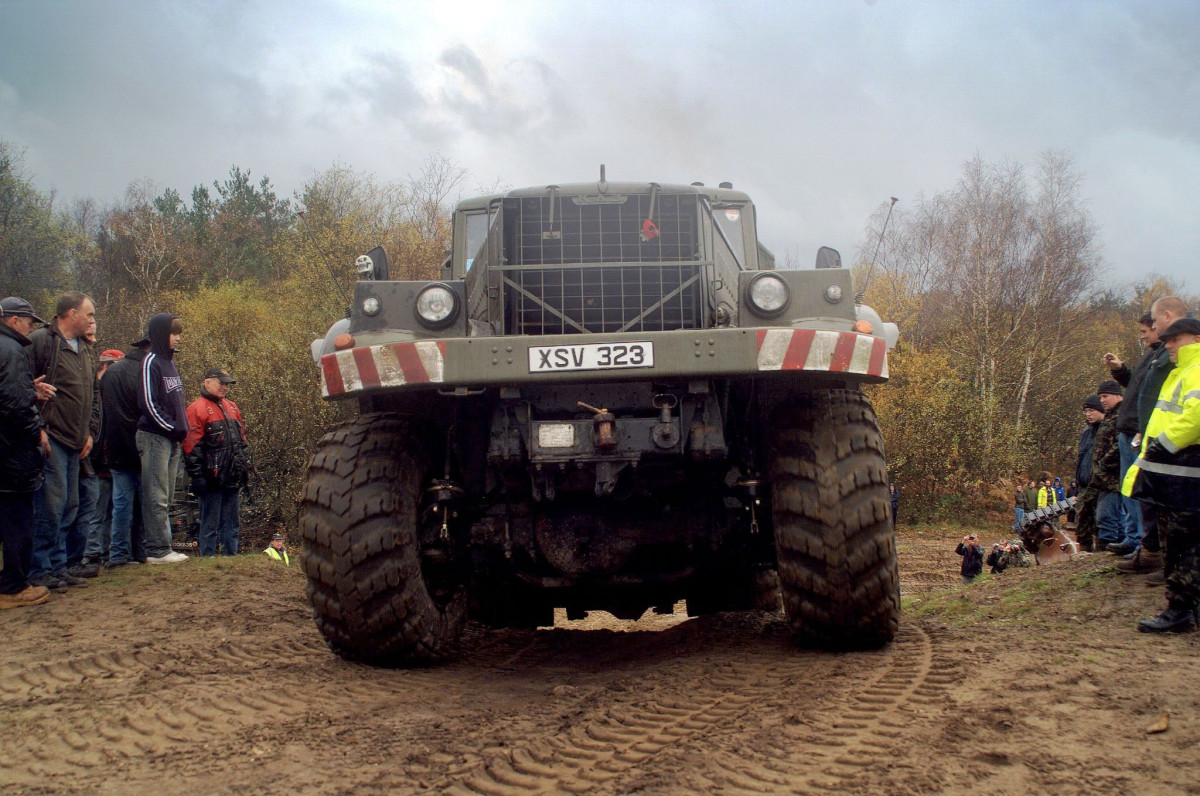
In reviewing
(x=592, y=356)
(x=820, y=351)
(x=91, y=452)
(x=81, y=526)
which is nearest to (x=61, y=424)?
(x=91, y=452)

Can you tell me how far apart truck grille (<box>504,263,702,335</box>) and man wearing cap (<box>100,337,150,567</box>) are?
12.0 feet

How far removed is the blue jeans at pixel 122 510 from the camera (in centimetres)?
688

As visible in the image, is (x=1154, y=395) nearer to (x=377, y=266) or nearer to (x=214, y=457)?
(x=377, y=266)

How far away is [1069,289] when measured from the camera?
2780 centimetres

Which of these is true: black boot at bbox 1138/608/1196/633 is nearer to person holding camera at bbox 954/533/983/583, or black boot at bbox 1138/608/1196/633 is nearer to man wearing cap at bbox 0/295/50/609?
man wearing cap at bbox 0/295/50/609

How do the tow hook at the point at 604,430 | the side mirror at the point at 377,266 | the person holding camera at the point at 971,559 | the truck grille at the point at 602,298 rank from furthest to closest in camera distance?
the person holding camera at the point at 971,559, the side mirror at the point at 377,266, the truck grille at the point at 602,298, the tow hook at the point at 604,430

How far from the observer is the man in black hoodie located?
676cm

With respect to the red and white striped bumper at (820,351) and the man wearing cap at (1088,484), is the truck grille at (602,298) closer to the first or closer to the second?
the red and white striped bumper at (820,351)

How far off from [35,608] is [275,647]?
1.77 m

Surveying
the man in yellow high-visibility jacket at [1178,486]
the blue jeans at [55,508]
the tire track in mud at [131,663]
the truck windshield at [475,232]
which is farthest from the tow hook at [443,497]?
the man in yellow high-visibility jacket at [1178,486]

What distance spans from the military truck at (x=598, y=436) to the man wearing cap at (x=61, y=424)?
2.44 m

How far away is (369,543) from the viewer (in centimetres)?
398

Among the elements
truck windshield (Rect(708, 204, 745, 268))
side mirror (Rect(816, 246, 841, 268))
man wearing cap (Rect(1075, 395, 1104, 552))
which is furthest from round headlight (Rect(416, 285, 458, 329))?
man wearing cap (Rect(1075, 395, 1104, 552))

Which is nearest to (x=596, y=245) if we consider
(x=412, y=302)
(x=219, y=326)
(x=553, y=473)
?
(x=412, y=302)
